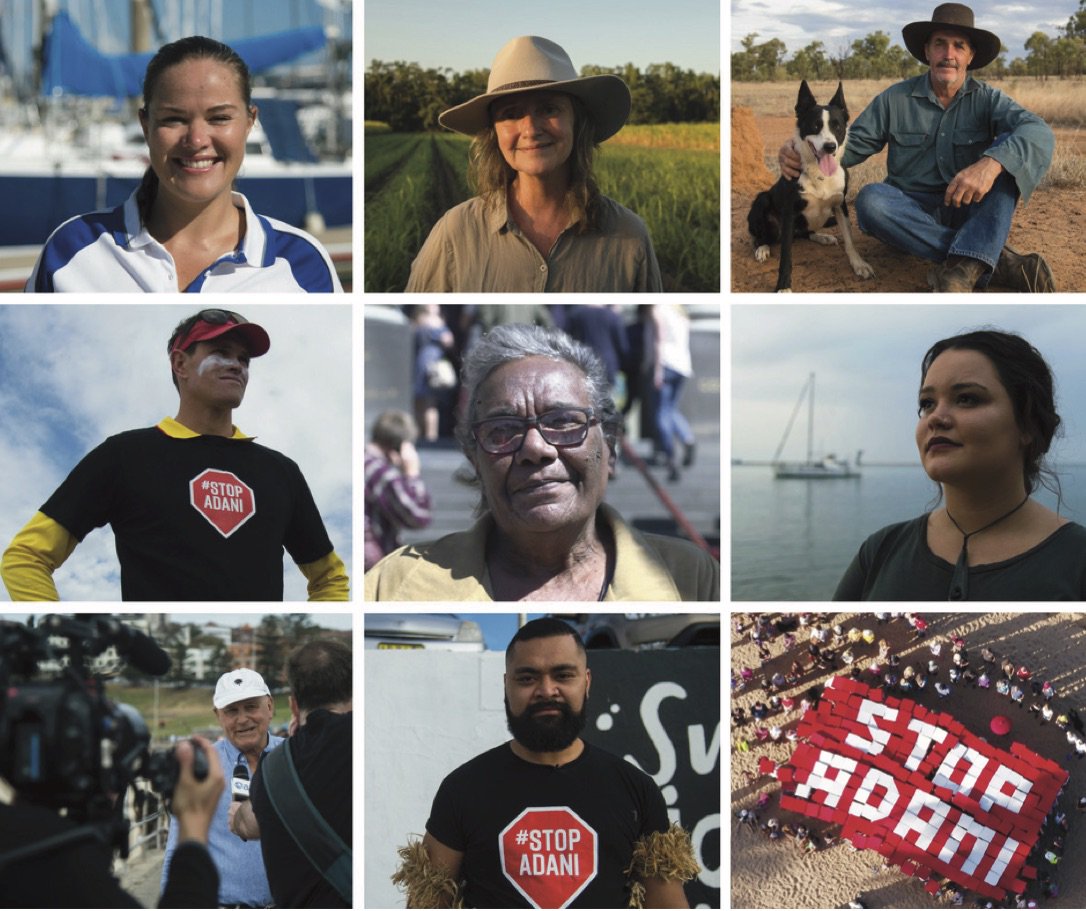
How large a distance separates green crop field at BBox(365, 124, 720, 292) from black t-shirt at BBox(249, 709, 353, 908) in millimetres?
1251

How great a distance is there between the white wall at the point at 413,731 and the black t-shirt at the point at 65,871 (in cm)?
47

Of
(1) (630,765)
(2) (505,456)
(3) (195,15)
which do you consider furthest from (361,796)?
(3) (195,15)

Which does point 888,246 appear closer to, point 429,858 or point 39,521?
point 429,858

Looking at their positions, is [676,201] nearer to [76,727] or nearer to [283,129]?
[283,129]

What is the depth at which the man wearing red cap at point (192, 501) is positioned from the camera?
368cm

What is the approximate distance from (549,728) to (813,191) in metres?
1.66

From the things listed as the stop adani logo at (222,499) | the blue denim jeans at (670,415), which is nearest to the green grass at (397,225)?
the stop adani logo at (222,499)

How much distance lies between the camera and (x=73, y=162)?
378 cm

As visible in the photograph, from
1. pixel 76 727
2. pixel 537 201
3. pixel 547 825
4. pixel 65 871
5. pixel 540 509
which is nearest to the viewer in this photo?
pixel 65 871

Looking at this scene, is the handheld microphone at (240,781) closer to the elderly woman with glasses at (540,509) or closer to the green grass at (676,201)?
the elderly woman with glasses at (540,509)

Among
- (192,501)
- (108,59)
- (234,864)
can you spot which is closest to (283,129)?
(108,59)

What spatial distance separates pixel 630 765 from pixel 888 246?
1624mm

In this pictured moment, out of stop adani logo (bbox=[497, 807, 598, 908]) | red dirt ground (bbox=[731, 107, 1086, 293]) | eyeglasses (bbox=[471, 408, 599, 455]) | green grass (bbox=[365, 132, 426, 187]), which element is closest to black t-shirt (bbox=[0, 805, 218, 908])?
stop adani logo (bbox=[497, 807, 598, 908])

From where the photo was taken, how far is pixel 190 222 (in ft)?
12.2
